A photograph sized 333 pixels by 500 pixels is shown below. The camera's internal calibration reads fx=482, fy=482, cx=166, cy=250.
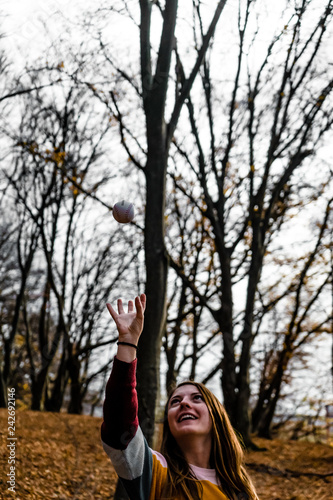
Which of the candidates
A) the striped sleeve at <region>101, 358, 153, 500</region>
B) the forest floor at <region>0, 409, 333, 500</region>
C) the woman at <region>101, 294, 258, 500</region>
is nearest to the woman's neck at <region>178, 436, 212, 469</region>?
the woman at <region>101, 294, 258, 500</region>

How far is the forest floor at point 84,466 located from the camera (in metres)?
5.86

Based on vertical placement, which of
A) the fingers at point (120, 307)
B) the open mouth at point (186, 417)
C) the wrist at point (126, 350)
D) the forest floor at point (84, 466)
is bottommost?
the forest floor at point (84, 466)

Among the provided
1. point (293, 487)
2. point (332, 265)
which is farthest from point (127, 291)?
point (293, 487)

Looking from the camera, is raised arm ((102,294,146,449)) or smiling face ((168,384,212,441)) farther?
smiling face ((168,384,212,441))

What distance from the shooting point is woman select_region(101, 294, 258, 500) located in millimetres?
1893

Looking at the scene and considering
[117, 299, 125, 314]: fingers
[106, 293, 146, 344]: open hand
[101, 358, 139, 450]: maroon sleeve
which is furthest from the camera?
[117, 299, 125, 314]: fingers

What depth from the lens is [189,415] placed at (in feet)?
7.18

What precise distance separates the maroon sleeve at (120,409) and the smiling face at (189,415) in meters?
0.32

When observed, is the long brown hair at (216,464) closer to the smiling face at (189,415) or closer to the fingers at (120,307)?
the smiling face at (189,415)

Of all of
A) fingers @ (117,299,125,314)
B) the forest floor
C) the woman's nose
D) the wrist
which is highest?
fingers @ (117,299,125,314)

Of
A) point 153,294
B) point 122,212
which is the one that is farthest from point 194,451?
point 153,294

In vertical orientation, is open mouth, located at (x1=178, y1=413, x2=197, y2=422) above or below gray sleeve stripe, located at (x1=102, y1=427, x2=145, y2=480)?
above

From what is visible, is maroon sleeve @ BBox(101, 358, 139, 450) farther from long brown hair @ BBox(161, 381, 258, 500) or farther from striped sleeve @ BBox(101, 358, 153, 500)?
long brown hair @ BBox(161, 381, 258, 500)

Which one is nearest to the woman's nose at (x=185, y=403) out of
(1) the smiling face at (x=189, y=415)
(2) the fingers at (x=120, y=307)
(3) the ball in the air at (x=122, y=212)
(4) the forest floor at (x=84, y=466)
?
(1) the smiling face at (x=189, y=415)
